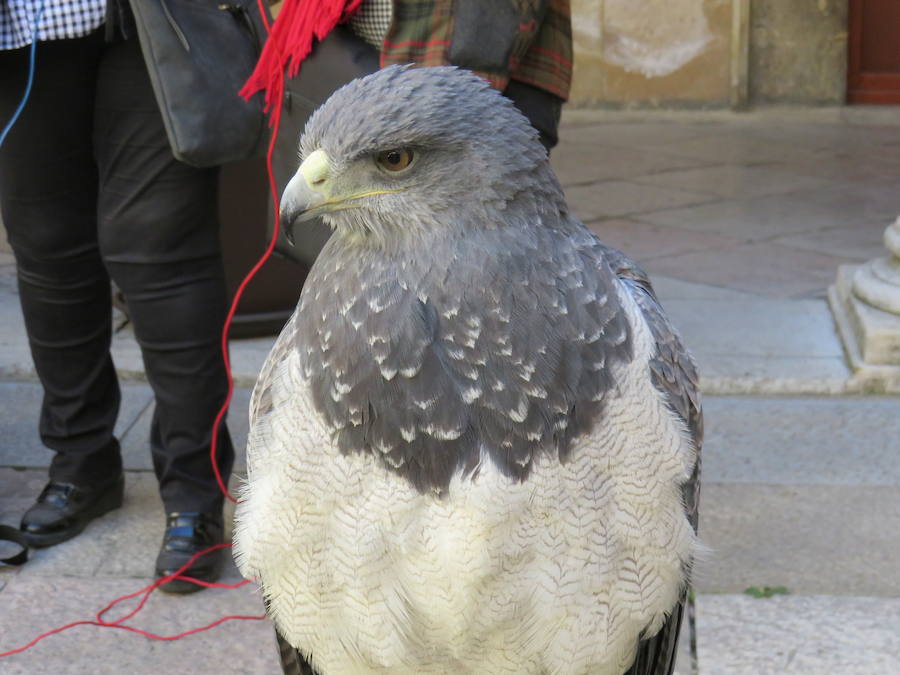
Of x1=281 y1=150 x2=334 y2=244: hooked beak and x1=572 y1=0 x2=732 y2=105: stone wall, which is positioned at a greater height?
x1=281 y1=150 x2=334 y2=244: hooked beak

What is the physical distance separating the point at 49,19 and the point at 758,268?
4115 millimetres

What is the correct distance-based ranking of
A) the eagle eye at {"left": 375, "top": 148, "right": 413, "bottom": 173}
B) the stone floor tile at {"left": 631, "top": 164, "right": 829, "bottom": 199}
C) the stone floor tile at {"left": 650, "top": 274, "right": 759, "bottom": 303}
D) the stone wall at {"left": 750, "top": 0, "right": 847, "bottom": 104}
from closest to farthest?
the eagle eye at {"left": 375, "top": 148, "right": 413, "bottom": 173}
the stone floor tile at {"left": 650, "top": 274, "right": 759, "bottom": 303}
the stone floor tile at {"left": 631, "top": 164, "right": 829, "bottom": 199}
the stone wall at {"left": 750, "top": 0, "right": 847, "bottom": 104}

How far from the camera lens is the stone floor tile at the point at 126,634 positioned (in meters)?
3.23

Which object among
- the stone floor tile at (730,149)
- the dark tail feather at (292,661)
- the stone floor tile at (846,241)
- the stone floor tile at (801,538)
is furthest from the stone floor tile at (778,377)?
the stone floor tile at (730,149)

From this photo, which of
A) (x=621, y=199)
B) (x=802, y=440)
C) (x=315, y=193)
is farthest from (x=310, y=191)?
(x=621, y=199)

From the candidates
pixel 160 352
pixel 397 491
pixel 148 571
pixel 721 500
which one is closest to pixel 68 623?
pixel 148 571

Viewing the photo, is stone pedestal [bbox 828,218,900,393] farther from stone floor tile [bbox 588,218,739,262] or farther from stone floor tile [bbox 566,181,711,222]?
stone floor tile [bbox 566,181,711,222]

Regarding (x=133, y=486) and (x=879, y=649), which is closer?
(x=879, y=649)

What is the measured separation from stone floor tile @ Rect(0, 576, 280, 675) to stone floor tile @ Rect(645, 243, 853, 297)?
3.31m

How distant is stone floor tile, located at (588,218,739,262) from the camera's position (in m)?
6.76

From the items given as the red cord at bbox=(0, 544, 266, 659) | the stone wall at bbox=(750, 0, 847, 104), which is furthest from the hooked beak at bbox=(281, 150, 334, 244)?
the stone wall at bbox=(750, 0, 847, 104)

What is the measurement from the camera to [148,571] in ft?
11.9

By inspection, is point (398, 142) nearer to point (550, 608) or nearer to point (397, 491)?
point (397, 491)

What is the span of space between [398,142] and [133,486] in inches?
96.1
